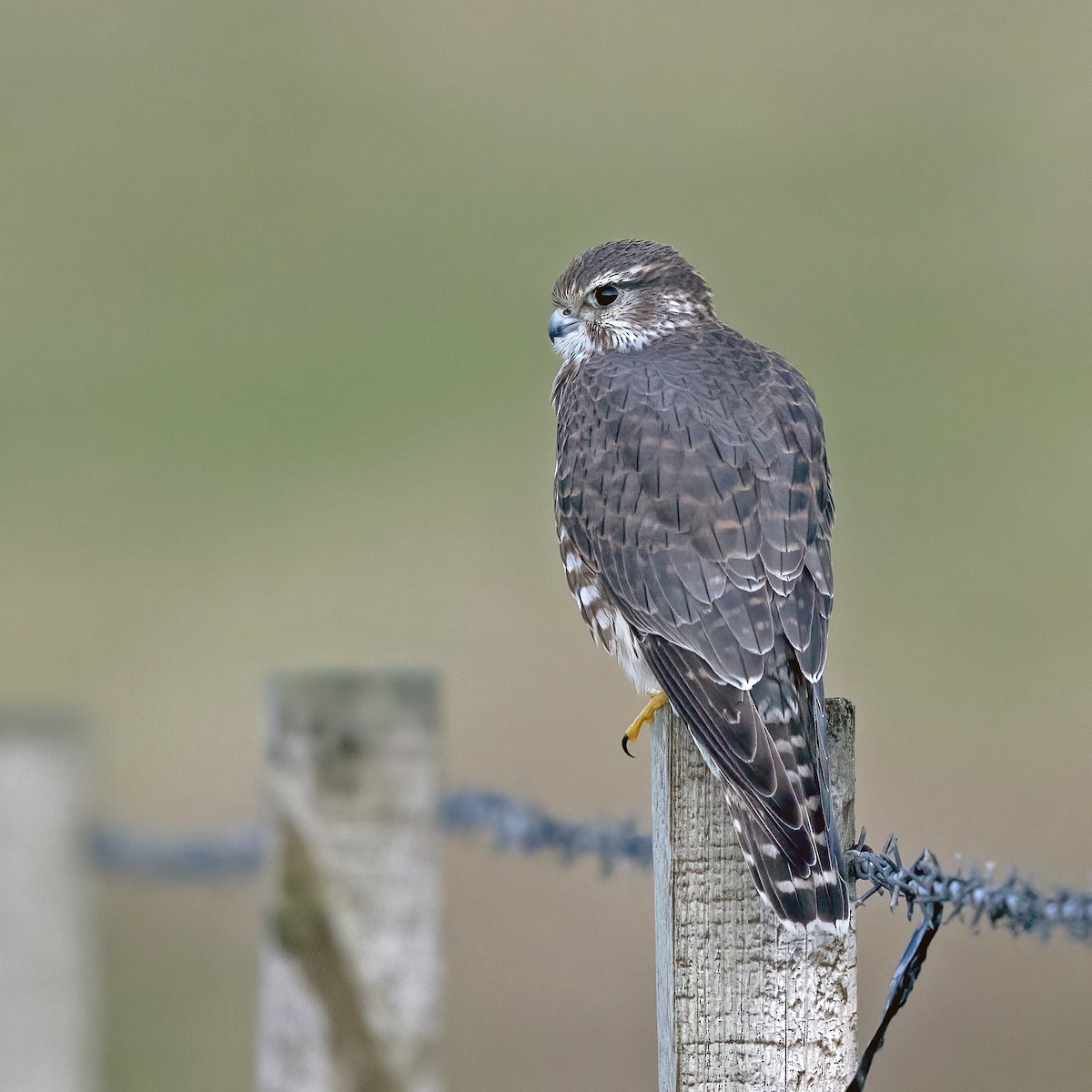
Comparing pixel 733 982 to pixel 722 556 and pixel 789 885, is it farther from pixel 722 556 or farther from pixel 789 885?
pixel 722 556

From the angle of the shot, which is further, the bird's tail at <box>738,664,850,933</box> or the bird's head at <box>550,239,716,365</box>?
the bird's head at <box>550,239,716,365</box>

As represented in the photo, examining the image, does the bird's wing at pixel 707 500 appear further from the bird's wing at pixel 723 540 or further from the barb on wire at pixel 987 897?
the barb on wire at pixel 987 897

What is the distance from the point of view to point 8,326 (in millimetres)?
19984

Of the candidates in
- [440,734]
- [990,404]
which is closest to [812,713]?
[440,734]

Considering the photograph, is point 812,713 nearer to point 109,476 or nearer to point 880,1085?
point 880,1085

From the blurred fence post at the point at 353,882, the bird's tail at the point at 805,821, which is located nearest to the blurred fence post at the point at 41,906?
the blurred fence post at the point at 353,882

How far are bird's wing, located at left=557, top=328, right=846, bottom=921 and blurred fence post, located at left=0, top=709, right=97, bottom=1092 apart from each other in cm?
122

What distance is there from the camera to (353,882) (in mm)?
3439

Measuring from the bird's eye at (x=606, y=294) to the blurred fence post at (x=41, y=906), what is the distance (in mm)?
1773

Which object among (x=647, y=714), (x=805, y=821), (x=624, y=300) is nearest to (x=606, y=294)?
(x=624, y=300)

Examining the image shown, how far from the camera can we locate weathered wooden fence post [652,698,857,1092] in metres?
2.71

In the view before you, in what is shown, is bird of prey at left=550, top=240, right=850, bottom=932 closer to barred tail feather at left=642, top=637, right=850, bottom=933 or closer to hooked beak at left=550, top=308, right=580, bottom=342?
barred tail feather at left=642, top=637, right=850, bottom=933

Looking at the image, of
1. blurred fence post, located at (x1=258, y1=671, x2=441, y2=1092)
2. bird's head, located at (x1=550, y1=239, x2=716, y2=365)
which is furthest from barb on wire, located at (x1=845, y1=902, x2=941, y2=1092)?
bird's head, located at (x1=550, y1=239, x2=716, y2=365)

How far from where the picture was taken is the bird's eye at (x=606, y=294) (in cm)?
489
